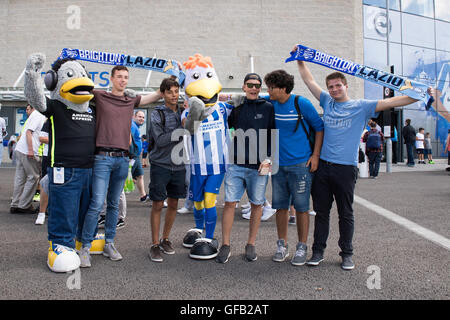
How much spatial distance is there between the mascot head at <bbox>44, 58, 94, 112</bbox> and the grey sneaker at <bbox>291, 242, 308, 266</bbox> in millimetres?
2574

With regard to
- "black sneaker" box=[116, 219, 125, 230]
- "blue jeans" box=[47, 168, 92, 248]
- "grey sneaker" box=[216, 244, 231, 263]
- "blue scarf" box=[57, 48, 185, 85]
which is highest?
"blue scarf" box=[57, 48, 185, 85]

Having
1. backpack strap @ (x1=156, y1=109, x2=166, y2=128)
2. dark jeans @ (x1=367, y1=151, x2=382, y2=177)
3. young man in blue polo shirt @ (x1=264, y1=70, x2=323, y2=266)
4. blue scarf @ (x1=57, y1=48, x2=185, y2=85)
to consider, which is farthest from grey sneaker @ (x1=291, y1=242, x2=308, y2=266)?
dark jeans @ (x1=367, y1=151, x2=382, y2=177)

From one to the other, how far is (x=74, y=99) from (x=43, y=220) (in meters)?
2.65

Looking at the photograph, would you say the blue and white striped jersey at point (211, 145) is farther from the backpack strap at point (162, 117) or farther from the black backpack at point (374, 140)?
the black backpack at point (374, 140)

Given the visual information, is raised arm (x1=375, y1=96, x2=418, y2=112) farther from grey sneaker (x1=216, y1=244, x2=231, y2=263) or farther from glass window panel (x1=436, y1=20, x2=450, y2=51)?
glass window panel (x1=436, y1=20, x2=450, y2=51)

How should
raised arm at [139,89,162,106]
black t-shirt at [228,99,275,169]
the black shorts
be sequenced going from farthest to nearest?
raised arm at [139,89,162,106], the black shorts, black t-shirt at [228,99,275,169]

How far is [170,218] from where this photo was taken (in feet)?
13.2

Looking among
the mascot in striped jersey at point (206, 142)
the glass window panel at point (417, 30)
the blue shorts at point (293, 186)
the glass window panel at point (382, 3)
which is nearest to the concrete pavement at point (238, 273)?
the mascot in striped jersey at point (206, 142)

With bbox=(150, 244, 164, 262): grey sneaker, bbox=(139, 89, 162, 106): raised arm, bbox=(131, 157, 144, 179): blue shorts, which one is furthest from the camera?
bbox=(131, 157, 144, 179): blue shorts

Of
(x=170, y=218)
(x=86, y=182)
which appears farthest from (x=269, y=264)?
(x=86, y=182)

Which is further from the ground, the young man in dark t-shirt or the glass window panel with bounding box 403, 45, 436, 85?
the glass window panel with bounding box 403, 45, 436, 85

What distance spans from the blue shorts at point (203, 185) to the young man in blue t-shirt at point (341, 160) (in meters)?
1.04

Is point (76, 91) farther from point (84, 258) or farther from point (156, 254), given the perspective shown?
point (156, 254)

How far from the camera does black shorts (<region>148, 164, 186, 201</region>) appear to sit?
12.6ft
